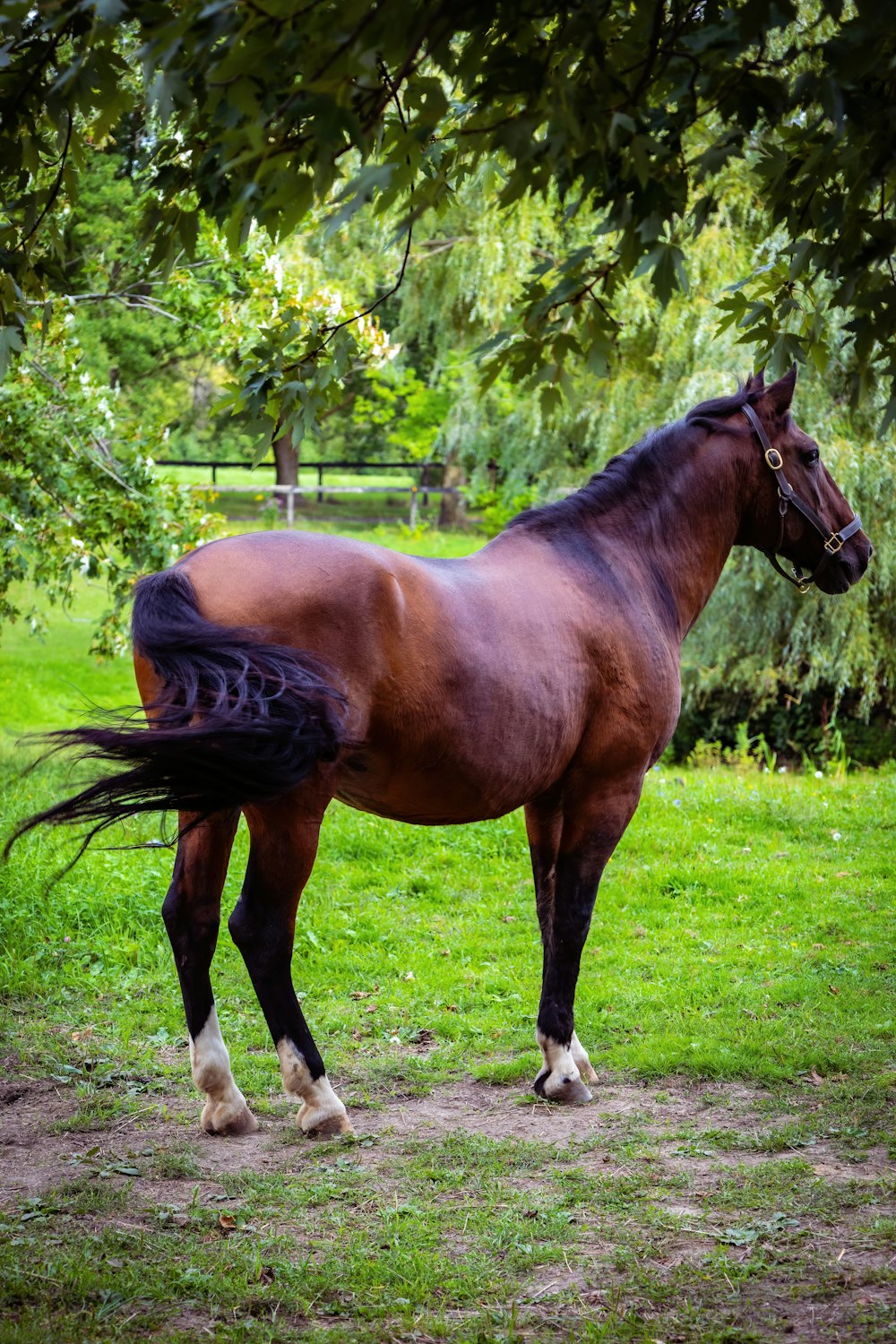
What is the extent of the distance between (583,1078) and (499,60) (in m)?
3.43

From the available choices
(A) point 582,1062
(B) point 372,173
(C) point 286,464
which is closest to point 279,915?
(A) point 582,1062

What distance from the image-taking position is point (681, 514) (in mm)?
4805

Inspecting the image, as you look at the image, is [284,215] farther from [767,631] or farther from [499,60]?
[767,631]

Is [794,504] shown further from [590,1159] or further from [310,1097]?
[310,1097]

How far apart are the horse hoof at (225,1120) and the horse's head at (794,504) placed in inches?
112

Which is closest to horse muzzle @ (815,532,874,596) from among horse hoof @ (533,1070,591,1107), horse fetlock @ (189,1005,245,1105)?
horse hoof @ (533,1070,591,1107)

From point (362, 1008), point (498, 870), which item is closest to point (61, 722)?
point (498, 870)

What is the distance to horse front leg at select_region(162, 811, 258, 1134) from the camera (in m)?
3.86

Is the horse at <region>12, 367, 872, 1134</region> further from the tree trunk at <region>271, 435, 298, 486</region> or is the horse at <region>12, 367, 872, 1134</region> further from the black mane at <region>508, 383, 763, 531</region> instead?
the tree trunk at <region>271, 435, 298, 486</region>

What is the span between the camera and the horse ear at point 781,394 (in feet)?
15.3

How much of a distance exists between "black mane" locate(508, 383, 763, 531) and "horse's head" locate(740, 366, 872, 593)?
8 cm

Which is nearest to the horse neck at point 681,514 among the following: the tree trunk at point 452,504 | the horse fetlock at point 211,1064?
the horse fetlock at point 211,1064

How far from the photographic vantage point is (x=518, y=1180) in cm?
362

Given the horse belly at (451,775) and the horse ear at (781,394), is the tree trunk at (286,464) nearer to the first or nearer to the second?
Answer: the horse ear at (781,394)
